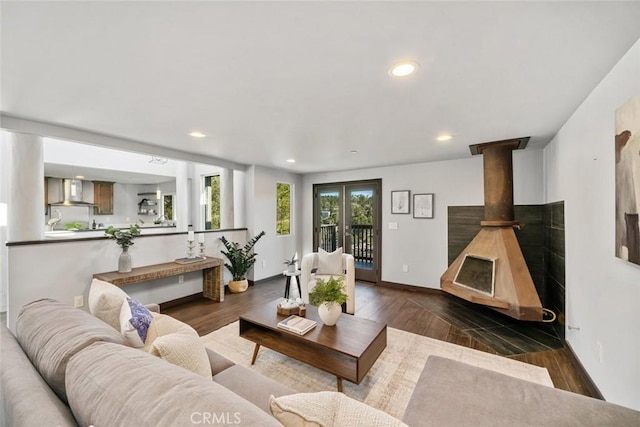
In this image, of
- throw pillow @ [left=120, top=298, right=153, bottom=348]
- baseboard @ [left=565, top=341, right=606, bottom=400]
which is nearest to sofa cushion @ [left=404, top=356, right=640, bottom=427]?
baseboard @ [left=565, top=341, right=606, bottom=400]

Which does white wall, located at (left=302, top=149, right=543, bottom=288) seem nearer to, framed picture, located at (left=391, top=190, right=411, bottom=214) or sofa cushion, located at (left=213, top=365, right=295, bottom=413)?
framed picture, located at (left=391, top=190, right=411, bottom=214)

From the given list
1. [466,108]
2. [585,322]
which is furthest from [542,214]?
[466,108]

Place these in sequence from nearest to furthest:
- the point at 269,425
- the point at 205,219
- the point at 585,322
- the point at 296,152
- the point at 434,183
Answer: the point at 269,425 → the point at 585,322 → the point at 296,152 → the point at 434,183 → the point at 205,219

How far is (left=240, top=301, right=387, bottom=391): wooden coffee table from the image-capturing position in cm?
181

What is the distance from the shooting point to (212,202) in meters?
6.08

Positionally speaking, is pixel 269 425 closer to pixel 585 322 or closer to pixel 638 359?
pixel 638 359

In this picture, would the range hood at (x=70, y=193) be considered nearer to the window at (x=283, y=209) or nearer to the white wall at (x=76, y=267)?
the white wall at (x=76, y=267)

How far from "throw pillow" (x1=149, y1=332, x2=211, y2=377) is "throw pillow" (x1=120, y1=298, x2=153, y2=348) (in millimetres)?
233

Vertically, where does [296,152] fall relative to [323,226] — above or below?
above

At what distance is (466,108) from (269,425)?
257cm

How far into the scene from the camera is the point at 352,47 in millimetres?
1407

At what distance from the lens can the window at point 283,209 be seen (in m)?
5.58

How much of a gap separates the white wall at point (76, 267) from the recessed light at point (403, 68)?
3.69 meters

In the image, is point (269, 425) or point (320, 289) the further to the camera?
point (320, 289)
